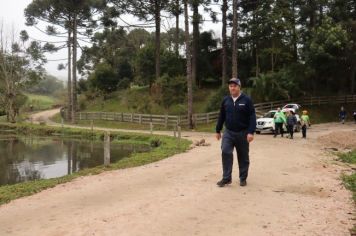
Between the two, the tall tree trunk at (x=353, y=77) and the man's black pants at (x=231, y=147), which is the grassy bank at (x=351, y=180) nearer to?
the man's black pants at (x=231, y=147)

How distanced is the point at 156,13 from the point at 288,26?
12285mm

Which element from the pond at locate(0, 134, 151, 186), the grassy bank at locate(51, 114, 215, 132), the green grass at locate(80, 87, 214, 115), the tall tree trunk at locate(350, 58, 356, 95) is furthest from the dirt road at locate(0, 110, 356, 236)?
the tall tree trunk at locate(350, 58, 356, 95)

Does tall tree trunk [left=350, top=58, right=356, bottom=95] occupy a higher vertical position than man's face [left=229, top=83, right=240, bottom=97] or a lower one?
higher

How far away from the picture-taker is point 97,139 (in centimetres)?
2762

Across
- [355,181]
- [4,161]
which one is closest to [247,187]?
[355,181]

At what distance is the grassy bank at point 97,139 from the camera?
Result: 913 centimetres

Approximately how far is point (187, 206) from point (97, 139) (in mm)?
21365

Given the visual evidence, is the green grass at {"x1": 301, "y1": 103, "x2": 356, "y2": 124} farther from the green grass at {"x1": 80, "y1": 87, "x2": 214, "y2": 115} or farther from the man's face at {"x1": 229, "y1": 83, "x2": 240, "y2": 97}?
the man's face at {"x1": 229, "y1": 83, "x2": 240, "y2": 97}

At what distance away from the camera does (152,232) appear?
5.63 metres

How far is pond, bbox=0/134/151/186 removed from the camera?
14.4 m

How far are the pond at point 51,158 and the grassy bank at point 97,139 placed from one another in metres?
1.43

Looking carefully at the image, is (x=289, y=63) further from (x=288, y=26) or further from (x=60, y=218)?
(x=60, y=218)

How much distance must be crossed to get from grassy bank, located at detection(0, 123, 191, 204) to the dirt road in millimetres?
522

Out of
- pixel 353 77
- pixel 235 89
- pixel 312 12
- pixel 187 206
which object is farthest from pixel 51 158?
pixel 353 77
